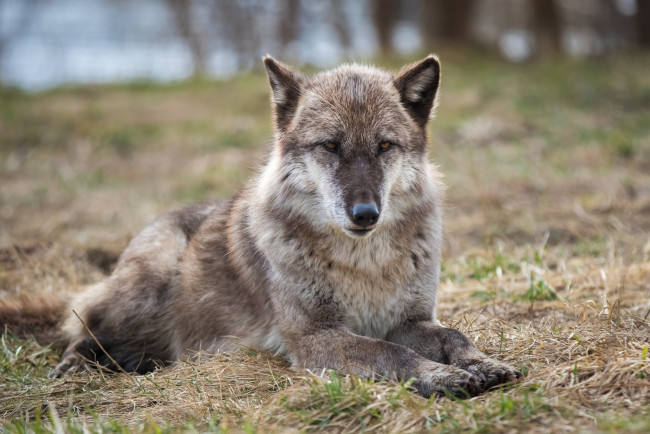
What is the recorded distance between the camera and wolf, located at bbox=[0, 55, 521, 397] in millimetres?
3826

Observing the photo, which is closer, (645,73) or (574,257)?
(574,257)

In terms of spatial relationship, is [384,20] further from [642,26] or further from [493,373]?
[493,373]

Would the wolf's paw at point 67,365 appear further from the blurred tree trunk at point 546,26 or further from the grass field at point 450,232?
the blurred tree trunk at point 546,26

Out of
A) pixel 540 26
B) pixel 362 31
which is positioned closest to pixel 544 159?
pixel 540 26

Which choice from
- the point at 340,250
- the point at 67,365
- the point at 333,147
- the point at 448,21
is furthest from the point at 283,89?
the point at 448,21

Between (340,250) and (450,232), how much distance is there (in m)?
3.42

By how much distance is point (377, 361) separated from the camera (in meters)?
3.70

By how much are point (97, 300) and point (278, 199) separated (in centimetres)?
182

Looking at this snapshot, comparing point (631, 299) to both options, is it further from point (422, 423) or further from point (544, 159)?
point (544, 159)

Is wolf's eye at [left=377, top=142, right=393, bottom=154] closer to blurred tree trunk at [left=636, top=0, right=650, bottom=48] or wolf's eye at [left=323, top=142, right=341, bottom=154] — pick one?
wolf's eye at [left=323, top=142, right=341, bottom=154]

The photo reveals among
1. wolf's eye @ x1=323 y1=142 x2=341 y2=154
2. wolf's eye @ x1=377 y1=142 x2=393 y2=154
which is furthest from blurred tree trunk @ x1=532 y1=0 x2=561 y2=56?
wolf's eye @ x1=323 y1=142 x2=341 y2=154

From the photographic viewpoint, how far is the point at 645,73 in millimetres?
12789

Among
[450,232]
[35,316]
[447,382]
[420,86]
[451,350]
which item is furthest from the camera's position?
[450,232]

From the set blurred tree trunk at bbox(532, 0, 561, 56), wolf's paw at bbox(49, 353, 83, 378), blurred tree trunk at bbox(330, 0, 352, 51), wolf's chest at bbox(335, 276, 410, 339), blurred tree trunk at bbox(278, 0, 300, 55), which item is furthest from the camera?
blurred tree trunk at bbox(330, 0, 352, 51)
